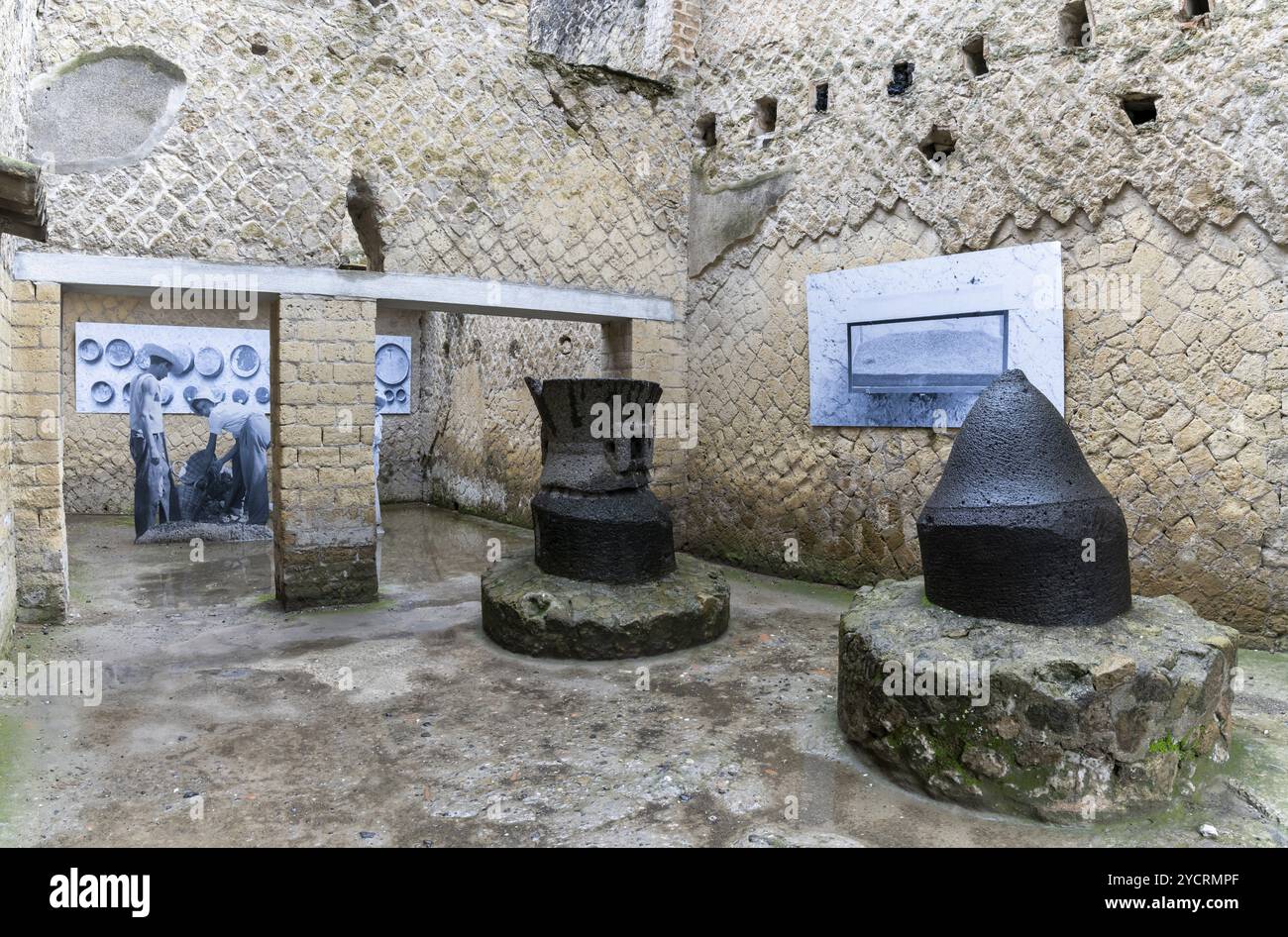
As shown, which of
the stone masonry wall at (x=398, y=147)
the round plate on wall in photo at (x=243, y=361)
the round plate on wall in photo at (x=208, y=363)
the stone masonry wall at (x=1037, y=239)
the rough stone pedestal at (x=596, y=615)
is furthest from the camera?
the round plate on wall in photo at (x=243, y=361)

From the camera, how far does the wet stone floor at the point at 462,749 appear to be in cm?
295

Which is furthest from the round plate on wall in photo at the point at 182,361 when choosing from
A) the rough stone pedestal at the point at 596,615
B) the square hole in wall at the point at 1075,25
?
the square hole in wall at the point at 1075,25

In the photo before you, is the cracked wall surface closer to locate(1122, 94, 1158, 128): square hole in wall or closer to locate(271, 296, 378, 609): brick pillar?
locate(1122, 94, 1158, 128): square hole in wall

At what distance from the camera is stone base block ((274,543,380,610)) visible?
6.02 metres

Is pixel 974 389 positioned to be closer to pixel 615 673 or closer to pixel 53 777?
pixel 615 673

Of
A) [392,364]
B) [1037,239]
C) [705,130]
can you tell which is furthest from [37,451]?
[392,364]

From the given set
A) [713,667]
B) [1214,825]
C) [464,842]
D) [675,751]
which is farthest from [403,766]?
[1214,825]

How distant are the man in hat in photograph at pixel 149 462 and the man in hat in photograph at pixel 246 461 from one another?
1.79 ft

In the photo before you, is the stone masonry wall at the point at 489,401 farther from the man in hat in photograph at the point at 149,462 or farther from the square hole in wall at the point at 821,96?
the man in hat in photograph at the point at 149,462

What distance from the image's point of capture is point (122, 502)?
36.8 ft

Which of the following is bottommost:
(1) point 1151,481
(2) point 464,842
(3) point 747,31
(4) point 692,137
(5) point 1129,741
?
(2) point 464,842

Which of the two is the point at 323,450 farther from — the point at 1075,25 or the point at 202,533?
the point at 1075,25

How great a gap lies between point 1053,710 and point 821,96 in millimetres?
5509

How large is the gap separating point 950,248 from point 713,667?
343 centimetres
